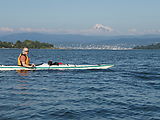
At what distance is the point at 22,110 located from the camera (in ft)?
40.0

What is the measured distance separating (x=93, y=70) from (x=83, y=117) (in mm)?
18362

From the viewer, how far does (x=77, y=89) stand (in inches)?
693

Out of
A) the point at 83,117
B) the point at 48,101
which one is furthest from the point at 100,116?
the point at 48,101

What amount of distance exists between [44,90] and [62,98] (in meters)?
2.78

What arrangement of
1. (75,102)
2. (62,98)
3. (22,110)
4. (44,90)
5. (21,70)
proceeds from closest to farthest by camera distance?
(22,110) → (75,102) → (62,98) → (44,90) → (21,70)

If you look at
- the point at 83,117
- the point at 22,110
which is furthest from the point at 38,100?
the point at 83,117

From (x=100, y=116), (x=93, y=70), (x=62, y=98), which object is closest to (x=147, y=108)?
(x=100, y=116)

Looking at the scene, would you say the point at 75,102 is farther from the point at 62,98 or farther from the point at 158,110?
the point at 158,110

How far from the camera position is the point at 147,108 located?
1267cm

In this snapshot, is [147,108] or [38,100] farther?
[38,100]

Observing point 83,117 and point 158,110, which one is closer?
point 83,117

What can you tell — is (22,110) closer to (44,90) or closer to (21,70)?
(44,90)

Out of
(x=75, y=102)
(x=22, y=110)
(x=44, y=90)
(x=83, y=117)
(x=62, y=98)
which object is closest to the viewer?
(x=83, y=117)

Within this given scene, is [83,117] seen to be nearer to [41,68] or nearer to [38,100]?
[38,100]
